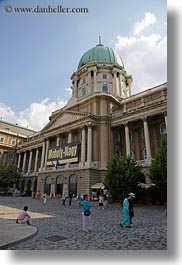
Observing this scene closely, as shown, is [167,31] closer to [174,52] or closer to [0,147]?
[174,52]

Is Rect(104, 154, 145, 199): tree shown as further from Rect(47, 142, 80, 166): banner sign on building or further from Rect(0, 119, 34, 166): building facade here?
Rect(0, 119, 34, 166): building facade

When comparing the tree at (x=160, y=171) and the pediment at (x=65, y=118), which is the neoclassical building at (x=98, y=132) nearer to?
the pediment at (x=65, y=118)

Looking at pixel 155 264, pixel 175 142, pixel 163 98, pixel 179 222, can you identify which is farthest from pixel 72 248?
pixel 163 98

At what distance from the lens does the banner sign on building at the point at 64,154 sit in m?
34.1

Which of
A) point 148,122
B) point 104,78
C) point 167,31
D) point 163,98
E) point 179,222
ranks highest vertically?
point 104,78

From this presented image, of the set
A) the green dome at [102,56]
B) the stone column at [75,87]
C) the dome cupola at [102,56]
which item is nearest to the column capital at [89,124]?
the stone column at [75,87]

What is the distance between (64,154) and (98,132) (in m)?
7.08

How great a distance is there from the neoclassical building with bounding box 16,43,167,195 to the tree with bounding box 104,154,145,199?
5.94 metres

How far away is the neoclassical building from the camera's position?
32438 millimetres

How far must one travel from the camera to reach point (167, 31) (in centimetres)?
798

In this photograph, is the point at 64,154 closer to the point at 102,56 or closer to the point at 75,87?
the point at 75,87

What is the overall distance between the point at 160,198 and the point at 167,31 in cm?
2023

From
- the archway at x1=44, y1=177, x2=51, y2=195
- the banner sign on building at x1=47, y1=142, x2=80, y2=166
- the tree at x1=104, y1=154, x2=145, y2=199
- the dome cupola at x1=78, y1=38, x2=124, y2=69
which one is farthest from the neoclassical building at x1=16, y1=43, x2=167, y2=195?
the tree at x1=104, y1=154, x2=145, y2=199

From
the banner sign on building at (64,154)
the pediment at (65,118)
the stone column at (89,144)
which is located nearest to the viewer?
the stone column at (89,144)
